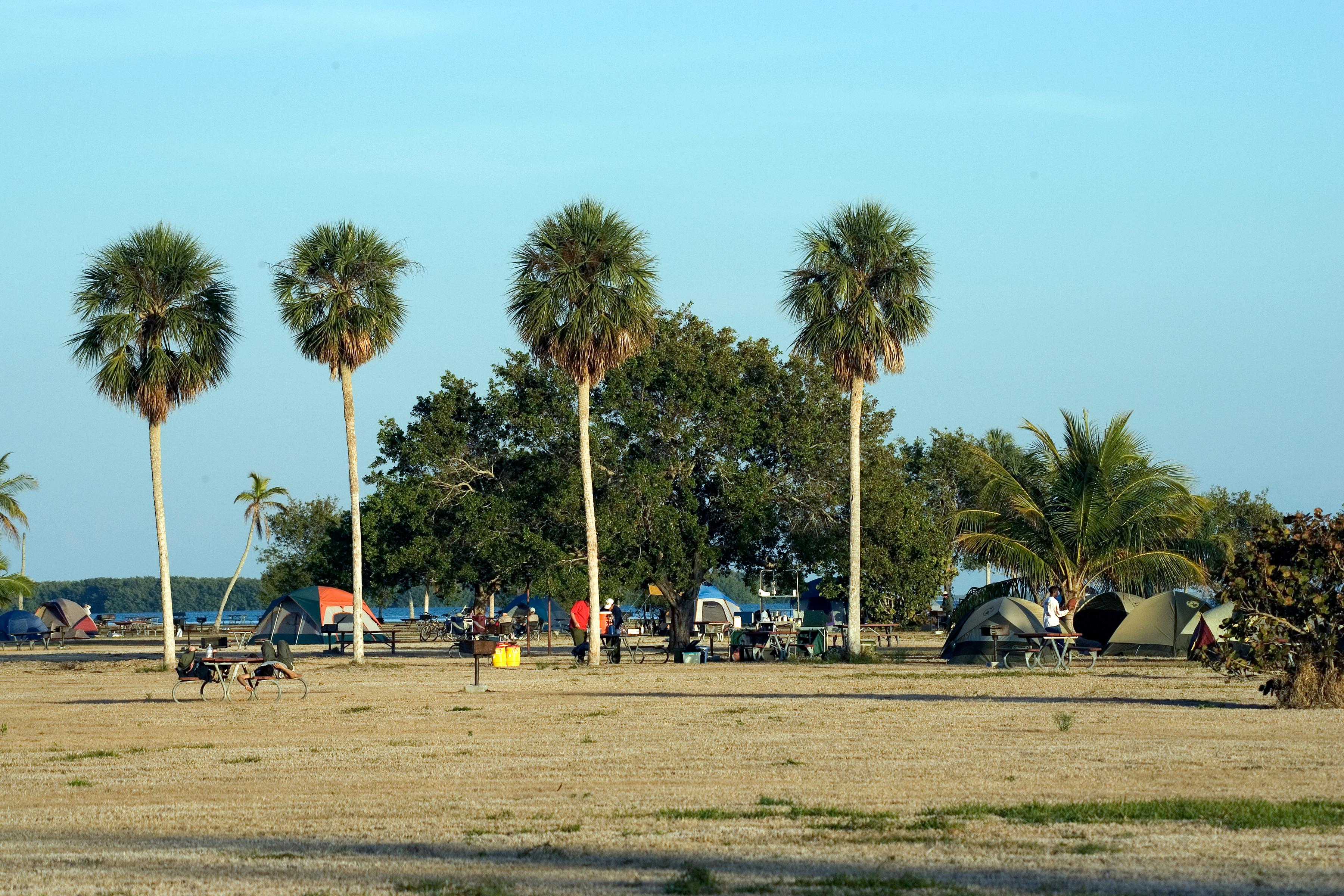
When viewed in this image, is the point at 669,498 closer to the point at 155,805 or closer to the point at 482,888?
the point at 155,805

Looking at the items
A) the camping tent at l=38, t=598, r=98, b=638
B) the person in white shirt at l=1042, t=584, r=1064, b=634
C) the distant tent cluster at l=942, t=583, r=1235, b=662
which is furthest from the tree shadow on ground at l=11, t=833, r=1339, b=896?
the camping tent at l=38, t=598, r=98, b=638

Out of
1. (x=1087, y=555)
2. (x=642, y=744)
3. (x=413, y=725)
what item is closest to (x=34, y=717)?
(x=413, y=725)

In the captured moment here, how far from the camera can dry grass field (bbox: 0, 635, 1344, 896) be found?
26.1ft

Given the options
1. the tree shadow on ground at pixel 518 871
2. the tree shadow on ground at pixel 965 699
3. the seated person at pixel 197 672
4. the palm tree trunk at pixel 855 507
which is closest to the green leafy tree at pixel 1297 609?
the tree shadow on ground at pixel 965 699

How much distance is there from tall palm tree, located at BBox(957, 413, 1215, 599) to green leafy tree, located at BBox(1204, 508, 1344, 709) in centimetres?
1297

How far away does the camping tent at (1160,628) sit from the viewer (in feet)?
106

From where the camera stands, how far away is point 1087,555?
32.3 metres

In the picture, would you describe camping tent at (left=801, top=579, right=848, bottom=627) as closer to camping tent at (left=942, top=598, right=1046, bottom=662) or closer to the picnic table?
camping tent at (left=942, top=598, right=1046, bottom=662)

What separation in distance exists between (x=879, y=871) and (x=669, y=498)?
105ft

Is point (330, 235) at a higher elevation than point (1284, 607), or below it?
higher


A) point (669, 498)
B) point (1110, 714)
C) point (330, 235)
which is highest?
point (330, 235)

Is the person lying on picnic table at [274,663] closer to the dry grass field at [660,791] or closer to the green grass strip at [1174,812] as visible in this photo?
the dry grass field at [660,791]

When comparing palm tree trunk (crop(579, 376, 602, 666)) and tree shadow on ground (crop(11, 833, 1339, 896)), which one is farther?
palm tree trunk (crop(579, 376, 602, 666))

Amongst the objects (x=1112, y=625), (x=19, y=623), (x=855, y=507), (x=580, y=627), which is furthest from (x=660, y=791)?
(x=19, y=623)
